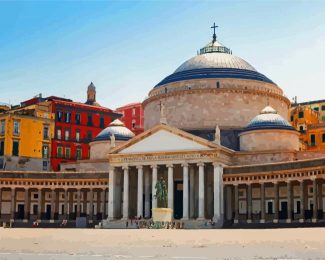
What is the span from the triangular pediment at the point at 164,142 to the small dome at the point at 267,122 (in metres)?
9.11

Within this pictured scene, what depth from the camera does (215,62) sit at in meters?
86.4

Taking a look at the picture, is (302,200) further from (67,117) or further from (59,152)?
(67,117)

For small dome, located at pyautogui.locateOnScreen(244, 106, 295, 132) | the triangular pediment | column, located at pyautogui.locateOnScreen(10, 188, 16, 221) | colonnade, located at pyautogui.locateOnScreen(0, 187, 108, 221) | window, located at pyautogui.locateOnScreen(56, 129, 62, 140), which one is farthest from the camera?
window, located at pyautogui.locateOnScreen(56, 129, 62, 140)

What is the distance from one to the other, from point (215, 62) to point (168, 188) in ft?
80.3

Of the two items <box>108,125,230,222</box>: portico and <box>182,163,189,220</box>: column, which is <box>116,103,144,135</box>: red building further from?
<box>182,163,189,220</box>: column

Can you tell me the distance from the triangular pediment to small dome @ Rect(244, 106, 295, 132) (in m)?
9.11

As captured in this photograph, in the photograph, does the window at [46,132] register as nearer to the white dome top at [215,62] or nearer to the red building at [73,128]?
the red building at [73,128]

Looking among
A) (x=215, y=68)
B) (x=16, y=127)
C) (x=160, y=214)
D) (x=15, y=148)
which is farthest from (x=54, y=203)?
(x=215, y=68)

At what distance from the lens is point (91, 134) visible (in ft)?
343

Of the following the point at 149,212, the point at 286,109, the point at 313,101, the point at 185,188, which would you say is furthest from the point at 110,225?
the point at 313,101

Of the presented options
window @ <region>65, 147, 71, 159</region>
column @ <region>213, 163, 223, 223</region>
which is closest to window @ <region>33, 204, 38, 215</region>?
Result: window @ <region>65, 147, 71, 159</region>

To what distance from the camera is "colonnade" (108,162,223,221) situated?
6838cm

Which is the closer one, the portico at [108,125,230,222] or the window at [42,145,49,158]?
the portico at [108,125,230,222]

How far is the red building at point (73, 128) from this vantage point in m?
98.0
